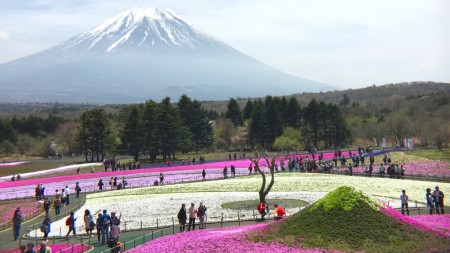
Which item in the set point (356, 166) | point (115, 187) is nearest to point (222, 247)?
point (115, 187)

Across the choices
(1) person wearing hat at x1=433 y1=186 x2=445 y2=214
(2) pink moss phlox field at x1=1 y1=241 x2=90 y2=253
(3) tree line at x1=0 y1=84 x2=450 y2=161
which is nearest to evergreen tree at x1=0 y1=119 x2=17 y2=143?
(3) tree line at x1=0 y1=84 x2=450 y2=161

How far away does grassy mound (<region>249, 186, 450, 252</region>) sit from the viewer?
1894cm

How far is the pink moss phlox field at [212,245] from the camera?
1947 cm

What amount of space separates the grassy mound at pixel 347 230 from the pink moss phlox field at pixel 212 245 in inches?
21.7

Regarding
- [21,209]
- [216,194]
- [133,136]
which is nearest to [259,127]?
[133,136]

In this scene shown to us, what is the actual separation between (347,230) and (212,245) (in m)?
5.63

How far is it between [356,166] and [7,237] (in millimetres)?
39901

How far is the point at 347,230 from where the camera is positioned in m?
19.8

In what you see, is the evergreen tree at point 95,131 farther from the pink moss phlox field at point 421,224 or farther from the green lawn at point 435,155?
the pink moss phlox field at point 421,224

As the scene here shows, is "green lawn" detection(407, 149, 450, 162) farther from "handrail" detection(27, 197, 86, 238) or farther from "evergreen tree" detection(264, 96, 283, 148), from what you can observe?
"handrail" detection(27, 197, 86, 238)

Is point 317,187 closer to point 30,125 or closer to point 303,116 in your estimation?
point 303,116

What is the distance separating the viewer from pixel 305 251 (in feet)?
62.0

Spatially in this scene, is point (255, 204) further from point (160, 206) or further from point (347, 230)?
point (347, 230)

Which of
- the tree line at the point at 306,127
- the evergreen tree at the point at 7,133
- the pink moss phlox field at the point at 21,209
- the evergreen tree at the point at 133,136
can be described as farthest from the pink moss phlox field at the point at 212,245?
the evergreen tree at the point at 7,133
